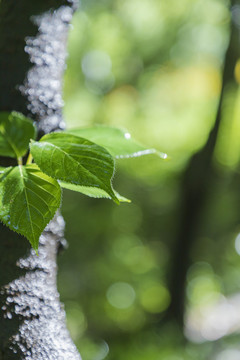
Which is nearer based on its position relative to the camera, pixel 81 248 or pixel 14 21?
pixel 14 21

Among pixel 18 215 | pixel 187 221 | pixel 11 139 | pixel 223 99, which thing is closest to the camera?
pixel 18 215

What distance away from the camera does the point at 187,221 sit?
4.21 meters

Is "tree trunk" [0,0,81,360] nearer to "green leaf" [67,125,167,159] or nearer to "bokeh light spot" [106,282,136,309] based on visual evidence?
"green leaf" [67,125,167,159]

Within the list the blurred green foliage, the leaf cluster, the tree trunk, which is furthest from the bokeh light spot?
the leaf cluster

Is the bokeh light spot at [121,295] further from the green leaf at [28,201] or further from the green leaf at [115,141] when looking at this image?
the green leaf at [28,201]

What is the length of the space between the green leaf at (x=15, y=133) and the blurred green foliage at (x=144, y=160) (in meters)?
4.91

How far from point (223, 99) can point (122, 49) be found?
9.39 feet

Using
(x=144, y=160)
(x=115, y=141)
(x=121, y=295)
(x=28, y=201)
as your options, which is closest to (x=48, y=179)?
(x=28, y=201)

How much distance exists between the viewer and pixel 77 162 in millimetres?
448

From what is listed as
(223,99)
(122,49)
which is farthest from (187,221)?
(122,49)

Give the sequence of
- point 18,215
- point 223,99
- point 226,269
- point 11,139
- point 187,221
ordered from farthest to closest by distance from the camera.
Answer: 1. point 226,269
2. point 187,221
3. point 223,99
4. point 11,139
5. point 18,215

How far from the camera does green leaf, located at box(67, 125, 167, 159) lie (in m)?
0.55

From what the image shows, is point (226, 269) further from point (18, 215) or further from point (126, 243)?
point (18, 215)

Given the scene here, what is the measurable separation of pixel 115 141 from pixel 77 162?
136 mm
